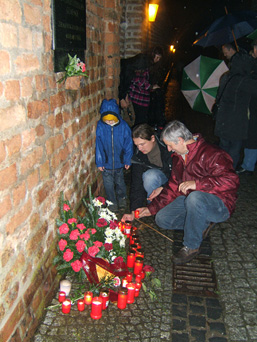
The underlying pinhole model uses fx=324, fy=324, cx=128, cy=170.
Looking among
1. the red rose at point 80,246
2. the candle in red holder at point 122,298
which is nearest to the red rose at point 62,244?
the red rose at point 80,246

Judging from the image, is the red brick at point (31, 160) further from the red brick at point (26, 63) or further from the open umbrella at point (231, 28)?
the open umbrella at point (231, 28)

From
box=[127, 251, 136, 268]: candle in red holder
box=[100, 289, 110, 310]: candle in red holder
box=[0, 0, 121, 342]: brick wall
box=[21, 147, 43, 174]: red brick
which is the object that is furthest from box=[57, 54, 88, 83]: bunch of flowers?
box=[100, 289, 110, 310]: candle in red holder

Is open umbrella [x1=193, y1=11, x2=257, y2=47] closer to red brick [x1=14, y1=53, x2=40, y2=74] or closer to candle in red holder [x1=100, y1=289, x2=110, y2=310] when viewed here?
red brick [x1=14, y1=53, x2=40, y2=74]

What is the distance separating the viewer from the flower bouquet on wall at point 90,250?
2975mm

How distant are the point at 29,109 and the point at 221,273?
2.53m

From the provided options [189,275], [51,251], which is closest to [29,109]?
[51,251]

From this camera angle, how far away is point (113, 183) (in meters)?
4.73

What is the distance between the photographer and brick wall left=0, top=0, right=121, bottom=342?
1.99m

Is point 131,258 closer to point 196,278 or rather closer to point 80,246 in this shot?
point 80,246

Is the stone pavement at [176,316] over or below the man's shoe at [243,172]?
below

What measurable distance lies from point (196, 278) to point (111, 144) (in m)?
2.08

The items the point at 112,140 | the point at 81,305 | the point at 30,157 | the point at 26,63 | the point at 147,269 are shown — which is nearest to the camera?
the point at 26,63

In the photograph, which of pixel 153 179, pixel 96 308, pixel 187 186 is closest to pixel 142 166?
pixel 153 179

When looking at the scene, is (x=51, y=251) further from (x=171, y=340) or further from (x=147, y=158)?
(x=147, y=158)
